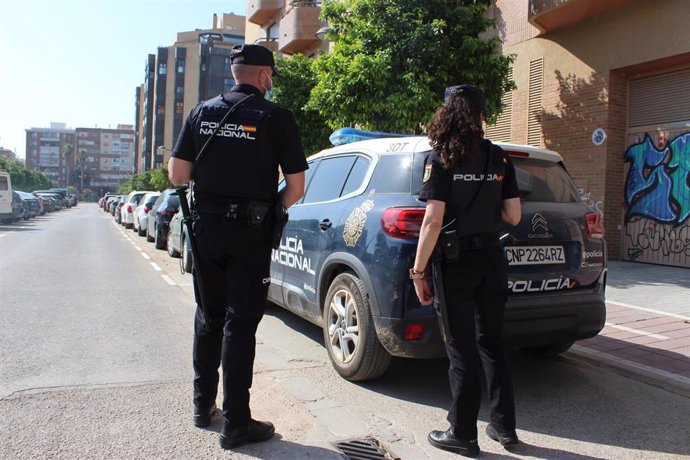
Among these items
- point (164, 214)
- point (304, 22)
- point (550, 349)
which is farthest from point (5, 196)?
point (550, 349)

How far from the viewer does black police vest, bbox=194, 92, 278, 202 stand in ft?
10.2

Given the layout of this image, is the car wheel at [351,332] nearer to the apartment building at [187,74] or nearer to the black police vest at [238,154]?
the black police vest at [238,154]

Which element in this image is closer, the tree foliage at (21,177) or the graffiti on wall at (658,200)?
the graffiti on wall at (658,200)

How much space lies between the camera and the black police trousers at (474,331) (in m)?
3.13

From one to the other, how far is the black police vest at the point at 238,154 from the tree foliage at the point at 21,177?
235 feet

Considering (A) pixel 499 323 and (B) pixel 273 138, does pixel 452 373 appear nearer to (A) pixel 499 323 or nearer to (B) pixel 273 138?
(A) pixel 499 323

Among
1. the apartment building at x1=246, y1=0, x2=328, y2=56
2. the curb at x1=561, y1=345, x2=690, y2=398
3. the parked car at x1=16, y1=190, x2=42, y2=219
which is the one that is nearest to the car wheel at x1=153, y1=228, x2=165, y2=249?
the apartment building at x1=246, y1=0, x2=328, y2=56

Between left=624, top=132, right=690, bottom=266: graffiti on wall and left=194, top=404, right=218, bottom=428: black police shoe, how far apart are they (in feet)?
32.4

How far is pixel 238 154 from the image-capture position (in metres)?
3.11

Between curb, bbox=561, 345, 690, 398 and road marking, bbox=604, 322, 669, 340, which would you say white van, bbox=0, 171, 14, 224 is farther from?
curb, bbox=561, 345, 690, 398

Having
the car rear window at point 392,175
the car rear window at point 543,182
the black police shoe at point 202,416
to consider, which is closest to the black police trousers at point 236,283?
the black police shoe at point 202,416

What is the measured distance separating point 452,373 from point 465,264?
607 millimetres

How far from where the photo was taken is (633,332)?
602 centimetres

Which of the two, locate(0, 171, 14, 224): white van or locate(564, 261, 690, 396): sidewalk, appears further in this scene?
locate(0, 171, 14, 224): white van
